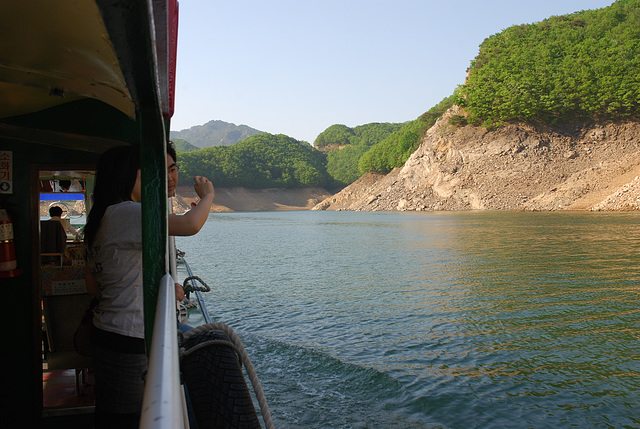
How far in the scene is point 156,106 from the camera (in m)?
1.41

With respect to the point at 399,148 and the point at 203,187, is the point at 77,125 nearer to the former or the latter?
the point at 203,187

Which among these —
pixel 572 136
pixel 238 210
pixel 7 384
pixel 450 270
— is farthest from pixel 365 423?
pixel 238 210

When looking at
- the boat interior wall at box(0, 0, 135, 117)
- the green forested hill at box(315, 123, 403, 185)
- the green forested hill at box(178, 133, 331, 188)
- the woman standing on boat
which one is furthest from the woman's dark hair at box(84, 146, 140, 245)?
the green forested hill at box(315, 123, 403, 185)

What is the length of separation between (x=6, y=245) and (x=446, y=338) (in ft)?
19.1

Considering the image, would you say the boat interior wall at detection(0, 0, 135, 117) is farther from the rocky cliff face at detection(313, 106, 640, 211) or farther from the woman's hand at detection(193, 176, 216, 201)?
the rocky cliff face at detection(313, 106, 640, 211)

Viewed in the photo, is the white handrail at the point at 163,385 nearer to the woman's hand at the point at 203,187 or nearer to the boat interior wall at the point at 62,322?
the woman's hand at the point at 203,187

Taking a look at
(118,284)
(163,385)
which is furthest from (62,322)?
(163,385)

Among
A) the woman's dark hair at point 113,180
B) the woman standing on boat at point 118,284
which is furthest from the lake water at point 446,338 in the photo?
the woman's dark hair at point 113,180

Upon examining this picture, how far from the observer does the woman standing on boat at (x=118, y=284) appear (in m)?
2.07

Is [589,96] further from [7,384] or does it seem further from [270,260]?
[7,384]

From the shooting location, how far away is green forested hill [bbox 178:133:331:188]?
10394 centimetres

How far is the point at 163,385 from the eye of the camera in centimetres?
75

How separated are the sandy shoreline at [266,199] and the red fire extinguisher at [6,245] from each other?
296 ft

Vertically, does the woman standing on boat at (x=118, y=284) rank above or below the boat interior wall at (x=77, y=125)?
below
